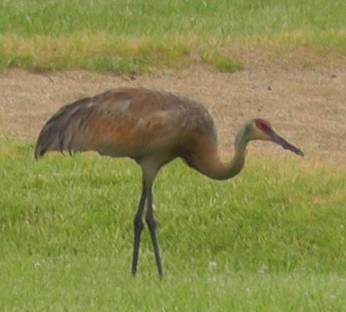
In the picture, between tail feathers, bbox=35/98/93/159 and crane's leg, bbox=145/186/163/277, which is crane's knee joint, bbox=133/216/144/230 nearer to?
crane's leg, bbox=145/186/163/277

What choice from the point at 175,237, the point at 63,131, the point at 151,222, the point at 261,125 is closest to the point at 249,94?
the point at 175,237

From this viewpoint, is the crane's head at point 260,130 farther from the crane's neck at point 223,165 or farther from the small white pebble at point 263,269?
the small white pebble at point 263,269

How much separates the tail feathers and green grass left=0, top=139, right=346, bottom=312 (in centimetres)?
74

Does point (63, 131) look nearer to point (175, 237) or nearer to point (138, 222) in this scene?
point (138, 222)

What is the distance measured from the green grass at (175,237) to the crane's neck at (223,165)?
625 mm

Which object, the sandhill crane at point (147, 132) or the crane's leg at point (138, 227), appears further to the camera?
the crane's leg at point (138, 227)

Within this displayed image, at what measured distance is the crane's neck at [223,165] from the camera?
794 centimetres

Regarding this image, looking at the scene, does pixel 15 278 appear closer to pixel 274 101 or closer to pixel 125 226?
pixel 125 226

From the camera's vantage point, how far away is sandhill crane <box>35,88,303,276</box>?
7.81 m

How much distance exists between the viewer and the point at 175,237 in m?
8.83

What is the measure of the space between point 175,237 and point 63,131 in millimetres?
1386

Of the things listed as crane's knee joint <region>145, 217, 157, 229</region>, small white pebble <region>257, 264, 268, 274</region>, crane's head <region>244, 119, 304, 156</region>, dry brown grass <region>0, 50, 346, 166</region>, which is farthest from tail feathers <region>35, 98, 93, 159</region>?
dry brown grass <region>0, 50, 346, 166</region>

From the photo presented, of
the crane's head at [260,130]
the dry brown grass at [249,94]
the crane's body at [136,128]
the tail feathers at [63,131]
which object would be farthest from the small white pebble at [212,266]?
the dry brown grass at [249,94]

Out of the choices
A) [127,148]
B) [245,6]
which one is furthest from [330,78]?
[127,148]
